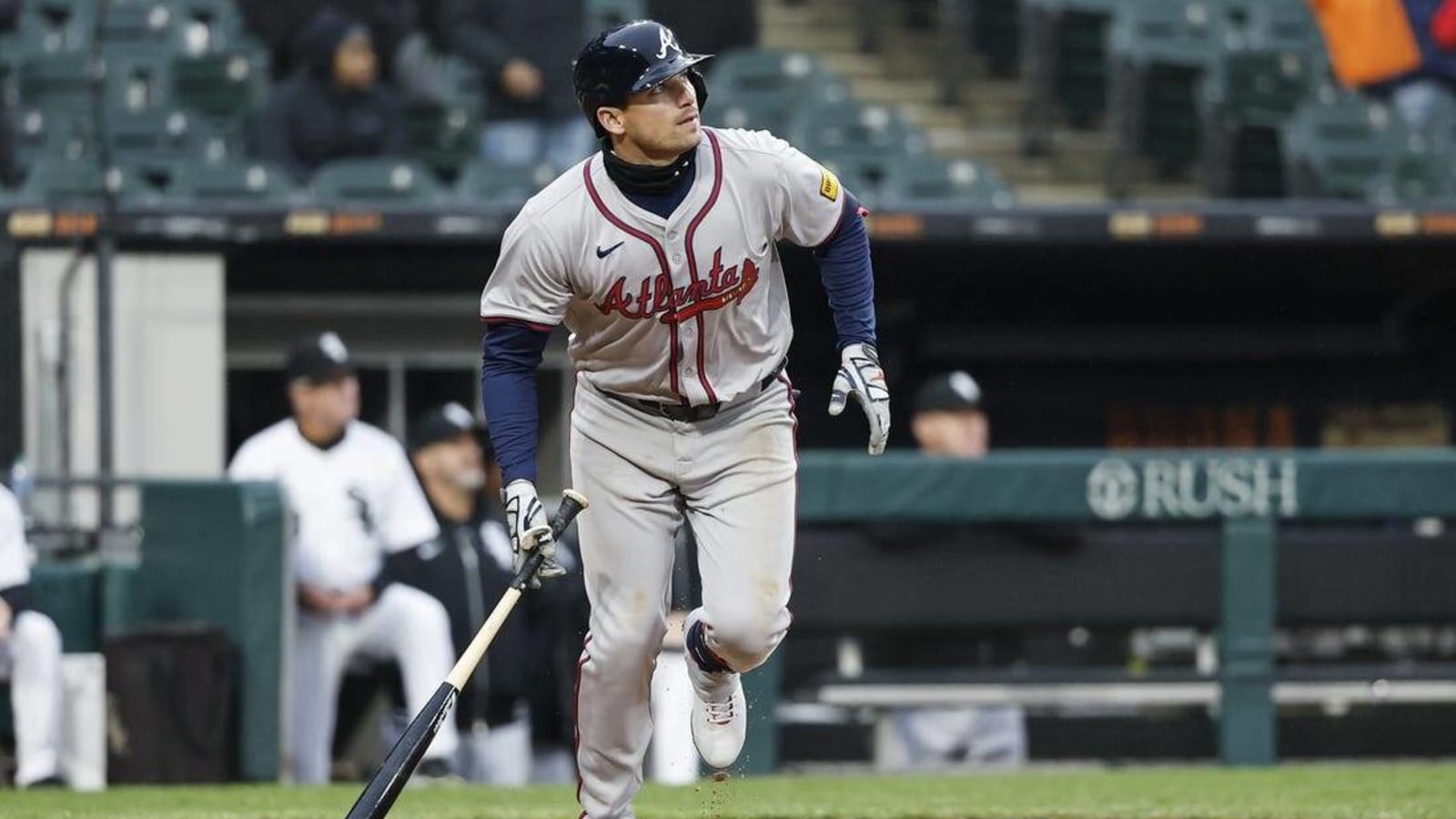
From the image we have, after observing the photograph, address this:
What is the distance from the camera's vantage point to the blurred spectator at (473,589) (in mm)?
7559

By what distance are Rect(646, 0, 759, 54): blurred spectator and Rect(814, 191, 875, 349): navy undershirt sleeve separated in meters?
7.58

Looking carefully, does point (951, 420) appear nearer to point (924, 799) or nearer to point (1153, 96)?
point (924, 799)

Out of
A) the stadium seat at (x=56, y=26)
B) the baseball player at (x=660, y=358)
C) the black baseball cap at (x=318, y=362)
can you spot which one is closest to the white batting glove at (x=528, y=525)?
the baseball player at (x=660, y=358)

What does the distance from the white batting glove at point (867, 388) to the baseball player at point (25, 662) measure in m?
3.33

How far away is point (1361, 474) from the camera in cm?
796

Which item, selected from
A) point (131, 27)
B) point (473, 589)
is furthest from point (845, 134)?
point (473, 589)

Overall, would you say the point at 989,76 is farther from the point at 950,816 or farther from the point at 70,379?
the point at 950,816

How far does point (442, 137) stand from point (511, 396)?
6.35 meters

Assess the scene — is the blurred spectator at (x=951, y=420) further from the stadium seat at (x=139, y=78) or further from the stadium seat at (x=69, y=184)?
the stadium seat at (x=139, y=78)

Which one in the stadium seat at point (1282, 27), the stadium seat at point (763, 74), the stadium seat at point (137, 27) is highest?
the stadium seat at point (1282, 27)

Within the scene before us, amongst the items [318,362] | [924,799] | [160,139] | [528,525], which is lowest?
[924,799]

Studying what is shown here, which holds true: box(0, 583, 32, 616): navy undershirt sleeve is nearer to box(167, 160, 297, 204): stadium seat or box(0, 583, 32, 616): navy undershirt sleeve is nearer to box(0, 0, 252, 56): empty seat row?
box(167, 160, 297, 204): stadium seat

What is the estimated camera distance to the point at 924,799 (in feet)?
21.6

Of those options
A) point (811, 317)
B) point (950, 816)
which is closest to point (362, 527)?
point (950, 816)
